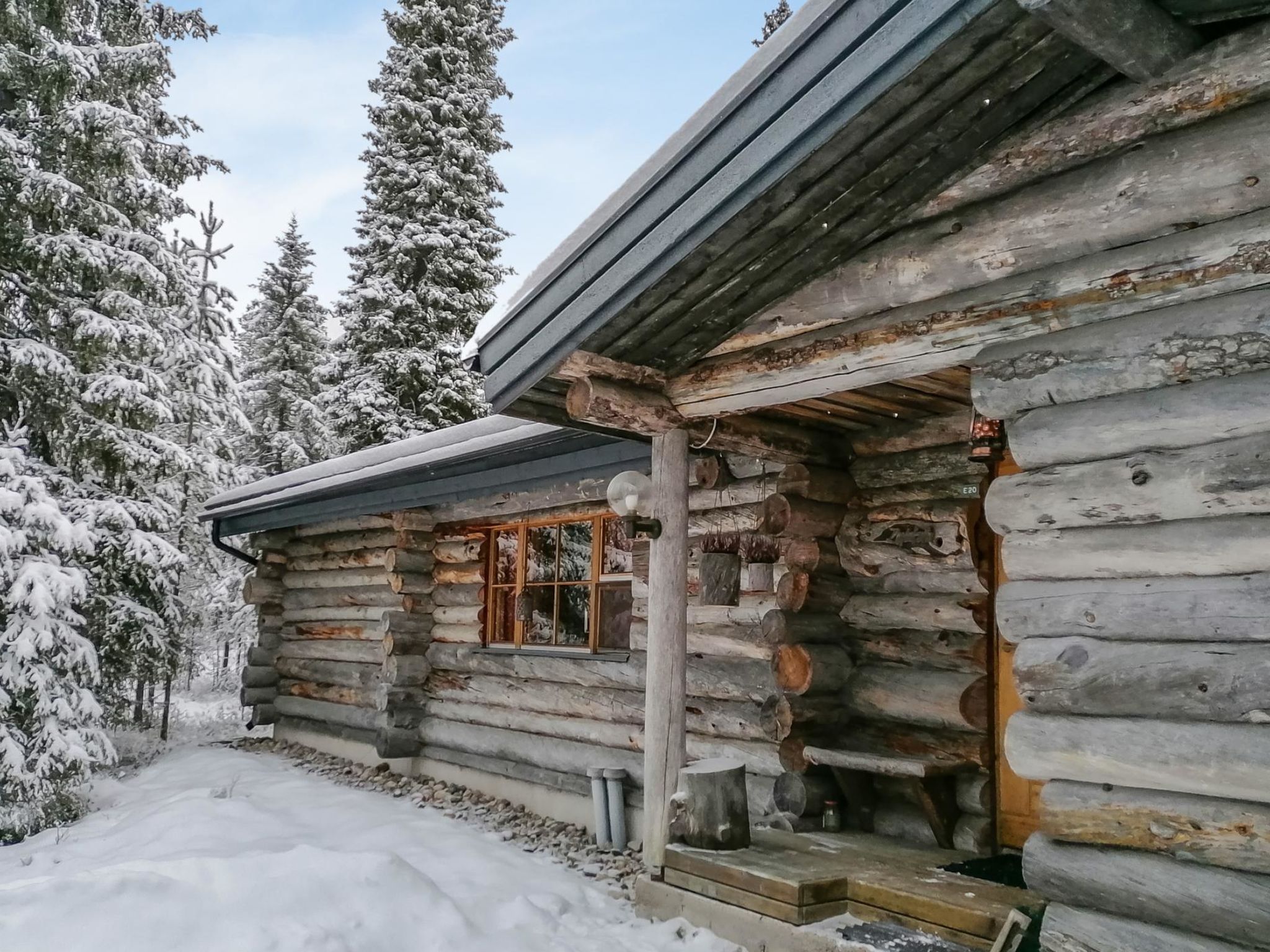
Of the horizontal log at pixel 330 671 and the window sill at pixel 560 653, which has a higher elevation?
the window sill at pixel 560 653

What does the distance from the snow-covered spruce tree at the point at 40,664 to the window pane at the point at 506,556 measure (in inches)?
152

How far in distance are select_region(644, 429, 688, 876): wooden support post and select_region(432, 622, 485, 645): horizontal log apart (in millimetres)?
4277

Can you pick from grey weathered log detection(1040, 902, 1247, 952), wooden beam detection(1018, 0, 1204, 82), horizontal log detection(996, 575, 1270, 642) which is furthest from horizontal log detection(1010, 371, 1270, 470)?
grey weathered log detection(1040, 902, 1247, 952)

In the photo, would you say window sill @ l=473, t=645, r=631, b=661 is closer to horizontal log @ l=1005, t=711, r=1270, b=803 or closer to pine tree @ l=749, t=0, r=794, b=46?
horizontal log @ l=1005, t=711, r=1270, b=803

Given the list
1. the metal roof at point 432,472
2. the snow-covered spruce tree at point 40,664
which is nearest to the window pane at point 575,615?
the metal roof at point 432,472

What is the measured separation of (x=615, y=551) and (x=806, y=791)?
9.56ft

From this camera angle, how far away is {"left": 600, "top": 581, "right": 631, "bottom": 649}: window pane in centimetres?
824

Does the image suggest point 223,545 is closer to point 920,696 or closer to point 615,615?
point 615,615

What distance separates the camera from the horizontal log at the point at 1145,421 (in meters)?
3.46

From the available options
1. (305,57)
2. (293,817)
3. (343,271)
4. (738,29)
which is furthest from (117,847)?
(738,29)

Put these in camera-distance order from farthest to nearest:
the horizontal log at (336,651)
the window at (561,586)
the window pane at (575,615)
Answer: the horizontal log at (336,651) < the window pane at (575,615) < the window at (561,586)

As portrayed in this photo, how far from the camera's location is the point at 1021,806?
5.73 meters

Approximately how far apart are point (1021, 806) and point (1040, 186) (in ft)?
11.9

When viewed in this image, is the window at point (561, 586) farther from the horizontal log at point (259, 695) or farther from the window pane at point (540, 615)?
the horizontal log at point (259, 695)
